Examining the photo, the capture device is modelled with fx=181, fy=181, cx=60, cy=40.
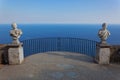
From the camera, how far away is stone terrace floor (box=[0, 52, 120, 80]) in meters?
6.87

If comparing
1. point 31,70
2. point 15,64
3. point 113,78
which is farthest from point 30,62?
point 113,78

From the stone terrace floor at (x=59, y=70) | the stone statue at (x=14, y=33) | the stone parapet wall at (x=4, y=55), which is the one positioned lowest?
the stone terrace floor at (x=59, y=70)

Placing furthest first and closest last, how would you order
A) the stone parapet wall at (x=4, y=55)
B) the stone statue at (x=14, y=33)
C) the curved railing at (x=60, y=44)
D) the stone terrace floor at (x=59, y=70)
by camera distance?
1. the curved railing at (x=60, y=44)
2. the stone parapet wall at (x=4, y=55)
3. the stone statue at (x=14, y=33)
4. the stone terrace floor at (x=59, y=70)

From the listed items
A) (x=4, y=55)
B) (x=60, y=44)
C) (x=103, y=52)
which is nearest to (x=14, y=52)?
(x=4, y=55)

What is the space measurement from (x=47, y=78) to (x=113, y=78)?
2.48 metres

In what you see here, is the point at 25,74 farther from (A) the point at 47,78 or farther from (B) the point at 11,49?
(B) the point at 11,49

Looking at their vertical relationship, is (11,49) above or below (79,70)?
above

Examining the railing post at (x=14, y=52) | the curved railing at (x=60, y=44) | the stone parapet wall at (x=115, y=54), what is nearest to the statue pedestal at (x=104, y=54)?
the stone parapet wall at (x=115, y=54)

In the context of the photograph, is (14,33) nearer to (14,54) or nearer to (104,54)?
(14,54)

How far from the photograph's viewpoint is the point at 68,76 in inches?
272

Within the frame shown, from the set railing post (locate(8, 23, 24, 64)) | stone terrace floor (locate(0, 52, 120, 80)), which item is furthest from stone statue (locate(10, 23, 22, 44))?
stone terrace floor (locate(0, 52, 120, 80))

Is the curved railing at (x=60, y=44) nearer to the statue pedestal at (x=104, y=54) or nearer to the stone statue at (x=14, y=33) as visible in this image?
the statue pedestal at (x=104, y=54)

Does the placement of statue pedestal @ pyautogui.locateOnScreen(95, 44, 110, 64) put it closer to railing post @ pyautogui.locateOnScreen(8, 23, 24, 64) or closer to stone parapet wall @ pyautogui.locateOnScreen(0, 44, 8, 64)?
railing post @ pyautogui.locateOnScreen(8, 23, 24, 64)

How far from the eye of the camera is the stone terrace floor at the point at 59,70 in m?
6.87
